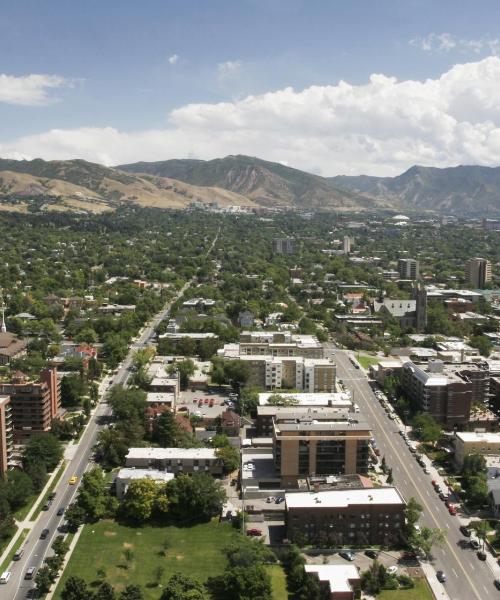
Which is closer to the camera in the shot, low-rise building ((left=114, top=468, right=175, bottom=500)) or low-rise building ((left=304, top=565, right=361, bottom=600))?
low-rise building ((left=304, top=565, right=361, bottom=600))

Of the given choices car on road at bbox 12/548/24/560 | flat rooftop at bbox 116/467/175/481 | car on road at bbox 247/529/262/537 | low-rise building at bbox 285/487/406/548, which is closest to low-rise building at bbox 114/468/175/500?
flat rooftop at bbox 116/467/175/481

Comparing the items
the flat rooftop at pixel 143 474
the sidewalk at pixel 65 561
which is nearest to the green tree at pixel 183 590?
the sidewalk at pixel 65 561

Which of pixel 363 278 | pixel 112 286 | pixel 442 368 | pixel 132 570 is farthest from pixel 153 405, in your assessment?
pixel 363 278

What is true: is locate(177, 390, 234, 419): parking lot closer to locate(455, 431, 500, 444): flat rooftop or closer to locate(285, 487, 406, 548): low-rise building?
locate(285, 487, 406, 548): low-rise building

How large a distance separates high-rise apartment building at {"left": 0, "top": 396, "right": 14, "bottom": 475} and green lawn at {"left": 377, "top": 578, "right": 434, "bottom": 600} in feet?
65.9

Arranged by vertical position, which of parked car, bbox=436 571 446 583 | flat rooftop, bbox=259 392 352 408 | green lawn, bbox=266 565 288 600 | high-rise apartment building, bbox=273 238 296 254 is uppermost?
high-rise apartment building, bbox=273 238 296 254

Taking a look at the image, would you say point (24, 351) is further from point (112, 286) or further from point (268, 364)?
point (112, 286)

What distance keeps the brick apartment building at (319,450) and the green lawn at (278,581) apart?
23.0 feet

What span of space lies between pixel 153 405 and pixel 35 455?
9.46 m

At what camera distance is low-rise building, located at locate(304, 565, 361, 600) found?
25688 mm

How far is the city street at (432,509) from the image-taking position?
27.2m

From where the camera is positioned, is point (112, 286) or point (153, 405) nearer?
point (153, 405)

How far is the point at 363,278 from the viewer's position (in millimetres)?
109438

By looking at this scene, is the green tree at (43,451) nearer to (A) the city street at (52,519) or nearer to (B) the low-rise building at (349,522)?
(A) the city street at (52,519)
